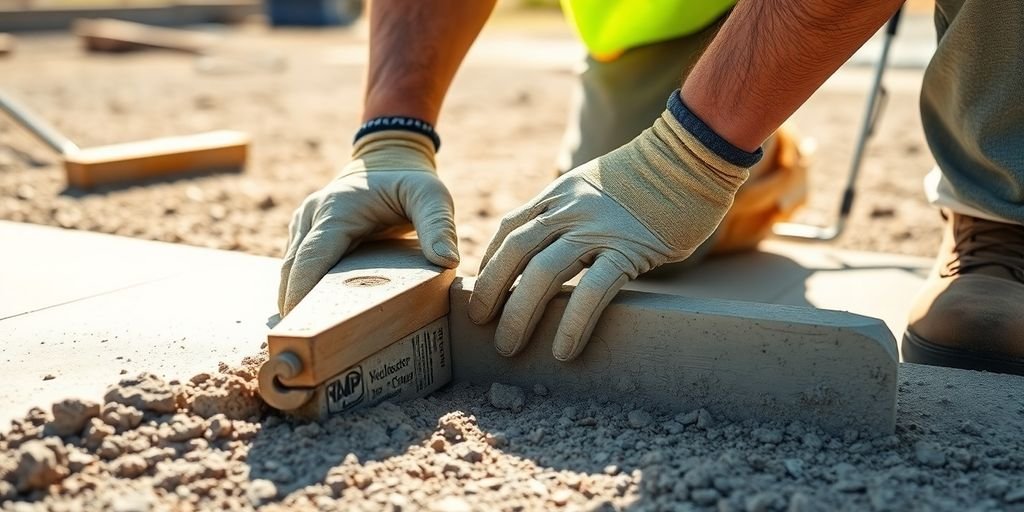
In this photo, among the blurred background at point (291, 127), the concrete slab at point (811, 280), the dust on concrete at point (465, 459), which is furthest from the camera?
the blurred background at point (291, 127)

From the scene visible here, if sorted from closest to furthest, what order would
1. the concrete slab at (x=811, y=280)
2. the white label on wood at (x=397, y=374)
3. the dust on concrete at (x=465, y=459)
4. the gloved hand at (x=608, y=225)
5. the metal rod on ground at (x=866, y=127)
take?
1. the dust on concrete at (x=465, y=459)
2. the white label on wood at (x=397, y=374)
3. the gloved hand at (x=608, y=225)
4. the concrete slab at (x=811, y=280)
5. the metal rod on ground at (x=866, y=127)

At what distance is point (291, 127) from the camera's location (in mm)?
5426

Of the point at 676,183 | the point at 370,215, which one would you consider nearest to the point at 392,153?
the point at 370,215

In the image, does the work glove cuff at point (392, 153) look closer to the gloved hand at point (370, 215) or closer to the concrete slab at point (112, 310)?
the gloved hand at point (370, 215)

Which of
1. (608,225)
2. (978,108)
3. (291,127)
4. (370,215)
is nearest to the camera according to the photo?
(608,225)

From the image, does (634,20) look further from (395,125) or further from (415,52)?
(395,125)

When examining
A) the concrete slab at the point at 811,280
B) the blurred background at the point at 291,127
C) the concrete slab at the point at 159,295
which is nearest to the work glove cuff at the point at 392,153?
the concrete slab at the point at 159,295

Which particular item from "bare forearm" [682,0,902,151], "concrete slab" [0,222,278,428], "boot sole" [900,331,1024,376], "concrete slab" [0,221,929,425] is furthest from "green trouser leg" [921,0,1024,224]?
"concrete slab" [0,222,278,428]

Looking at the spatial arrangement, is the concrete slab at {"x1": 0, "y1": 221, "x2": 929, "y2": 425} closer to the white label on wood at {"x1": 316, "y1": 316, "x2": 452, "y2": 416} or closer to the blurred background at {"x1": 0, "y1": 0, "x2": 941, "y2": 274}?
the white label on wood at {"x1": 316, "y1": 316, "x2": 452, "y2": 416}

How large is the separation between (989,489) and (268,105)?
539 centimetres

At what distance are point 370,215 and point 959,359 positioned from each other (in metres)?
1.27

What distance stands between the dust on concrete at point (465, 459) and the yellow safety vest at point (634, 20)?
1.41m

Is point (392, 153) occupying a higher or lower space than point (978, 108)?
lower

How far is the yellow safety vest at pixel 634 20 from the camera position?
2750 mm
